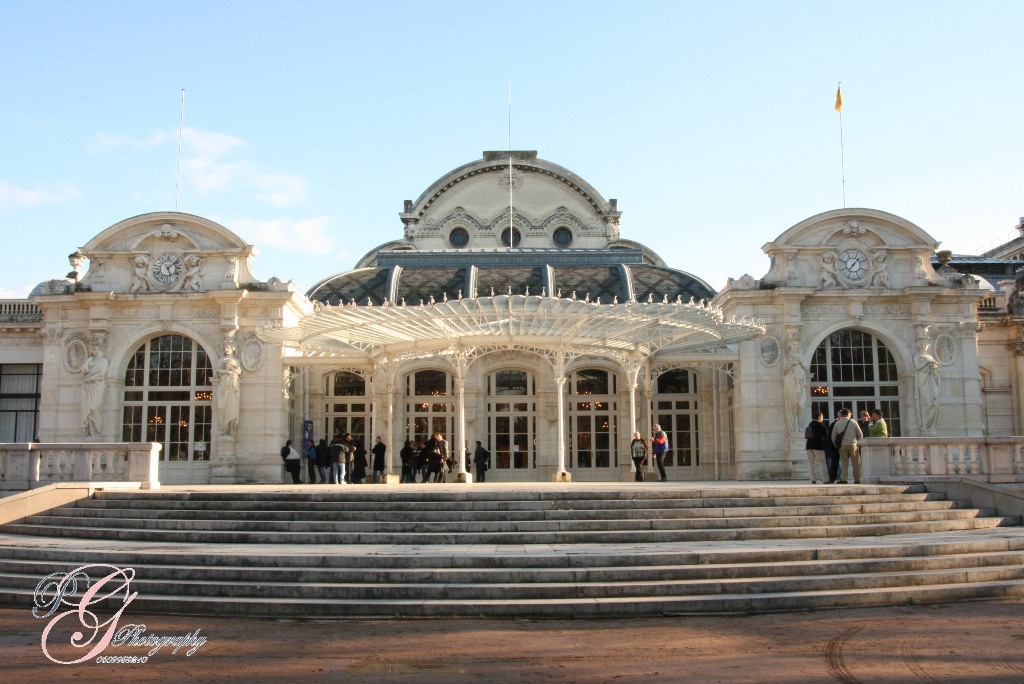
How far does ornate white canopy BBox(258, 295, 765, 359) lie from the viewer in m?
22.3

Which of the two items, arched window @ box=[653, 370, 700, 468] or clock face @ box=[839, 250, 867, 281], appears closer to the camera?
clock face @ box=[839, 250, 867, 281]

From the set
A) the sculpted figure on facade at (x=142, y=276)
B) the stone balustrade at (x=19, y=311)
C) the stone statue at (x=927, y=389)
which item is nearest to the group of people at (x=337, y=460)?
the sculpted figure on facade at (x=142, y=276)

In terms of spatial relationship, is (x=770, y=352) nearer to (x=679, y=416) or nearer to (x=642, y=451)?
(x=679, y=416)

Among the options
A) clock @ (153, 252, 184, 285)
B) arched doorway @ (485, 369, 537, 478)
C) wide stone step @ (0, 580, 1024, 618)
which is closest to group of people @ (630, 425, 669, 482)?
arched doorway @ (485, 369, 537, 478)

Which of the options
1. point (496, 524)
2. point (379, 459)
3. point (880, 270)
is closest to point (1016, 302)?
point (880, 270)

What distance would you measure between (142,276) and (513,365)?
36.6 ft

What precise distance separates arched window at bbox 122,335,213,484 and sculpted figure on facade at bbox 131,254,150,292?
154cm

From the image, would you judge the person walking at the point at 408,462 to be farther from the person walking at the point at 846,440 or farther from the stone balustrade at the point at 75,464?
the person walking at the point at 846,440

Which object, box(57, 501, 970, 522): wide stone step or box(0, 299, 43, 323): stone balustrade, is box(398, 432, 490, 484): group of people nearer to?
box(57, 501, 970, 522): wide stone step

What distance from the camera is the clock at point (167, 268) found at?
2889 cm

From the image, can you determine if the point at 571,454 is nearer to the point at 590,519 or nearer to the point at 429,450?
the point at 429,450

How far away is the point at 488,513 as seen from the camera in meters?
15.8

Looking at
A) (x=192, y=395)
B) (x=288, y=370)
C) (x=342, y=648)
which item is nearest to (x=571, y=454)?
(x=288, y=370)

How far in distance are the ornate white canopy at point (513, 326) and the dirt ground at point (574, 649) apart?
465 inches
